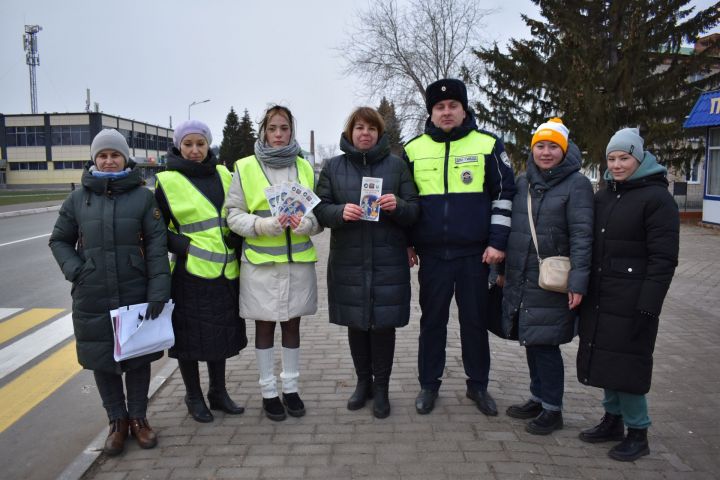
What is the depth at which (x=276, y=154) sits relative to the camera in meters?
3.82

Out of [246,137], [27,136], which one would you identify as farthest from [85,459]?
[27,136]

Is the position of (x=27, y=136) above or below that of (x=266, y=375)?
above

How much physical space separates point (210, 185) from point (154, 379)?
199 cm

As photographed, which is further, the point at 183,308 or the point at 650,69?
the point at 650,69

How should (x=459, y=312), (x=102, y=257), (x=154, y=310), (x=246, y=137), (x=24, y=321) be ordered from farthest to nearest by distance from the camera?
(x=246, y=137) → (x=24, y=321) → (x=459, y=312) → (x=154, y=310) → (x=102, y=257)

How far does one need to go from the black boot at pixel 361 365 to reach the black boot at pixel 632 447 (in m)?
1.71

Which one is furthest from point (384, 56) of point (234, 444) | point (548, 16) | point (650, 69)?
point (234, 444)

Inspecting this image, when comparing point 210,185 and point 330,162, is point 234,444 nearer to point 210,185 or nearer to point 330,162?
point 210,185

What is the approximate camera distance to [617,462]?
3326 mm

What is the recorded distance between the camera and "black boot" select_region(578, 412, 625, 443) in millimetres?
3598

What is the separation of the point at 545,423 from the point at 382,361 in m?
1.20

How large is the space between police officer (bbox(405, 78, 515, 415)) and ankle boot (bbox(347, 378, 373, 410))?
1.26ft

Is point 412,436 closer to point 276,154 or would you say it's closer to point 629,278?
point 629,278

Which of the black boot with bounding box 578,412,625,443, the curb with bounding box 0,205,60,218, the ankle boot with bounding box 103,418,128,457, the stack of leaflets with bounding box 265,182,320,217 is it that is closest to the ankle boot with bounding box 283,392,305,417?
the ankle boot with bounding box 103,418,128,457
